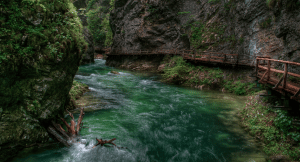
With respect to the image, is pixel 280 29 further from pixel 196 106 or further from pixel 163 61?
pixel 163 61

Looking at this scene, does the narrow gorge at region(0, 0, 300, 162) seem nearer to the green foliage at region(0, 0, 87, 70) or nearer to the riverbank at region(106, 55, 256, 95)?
the green foliage at region(0, 0, 87, 70)

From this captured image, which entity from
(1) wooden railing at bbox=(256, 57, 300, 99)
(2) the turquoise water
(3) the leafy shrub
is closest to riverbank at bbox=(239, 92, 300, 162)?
(2) the turquoise water

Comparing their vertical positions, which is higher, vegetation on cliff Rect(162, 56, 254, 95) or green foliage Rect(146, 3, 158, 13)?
green foliage Rect(146, 3, 158, 13)

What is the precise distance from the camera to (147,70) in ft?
90.3

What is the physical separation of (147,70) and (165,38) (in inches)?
256

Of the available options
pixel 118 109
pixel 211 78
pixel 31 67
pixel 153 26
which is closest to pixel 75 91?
pixel 118 109

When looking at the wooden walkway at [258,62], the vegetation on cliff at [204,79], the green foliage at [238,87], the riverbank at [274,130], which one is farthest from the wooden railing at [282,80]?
the vegetation on cliff at [204,79]

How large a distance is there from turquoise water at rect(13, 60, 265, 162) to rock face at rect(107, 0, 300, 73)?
4.99 metres

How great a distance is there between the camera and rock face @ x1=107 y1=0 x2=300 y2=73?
31.1ft

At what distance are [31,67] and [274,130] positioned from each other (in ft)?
27.6

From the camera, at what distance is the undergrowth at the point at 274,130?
502 cm

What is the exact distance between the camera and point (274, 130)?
5832 millimetres

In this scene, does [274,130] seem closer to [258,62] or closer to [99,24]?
[258,62]

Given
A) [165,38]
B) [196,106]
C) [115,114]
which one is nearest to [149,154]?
[115,114]
